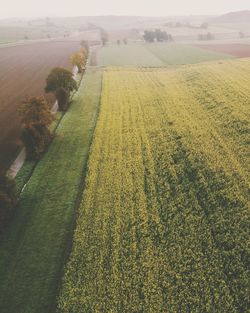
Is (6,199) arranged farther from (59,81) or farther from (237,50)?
(237,50)

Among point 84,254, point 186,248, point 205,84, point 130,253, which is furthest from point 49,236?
point 205,84

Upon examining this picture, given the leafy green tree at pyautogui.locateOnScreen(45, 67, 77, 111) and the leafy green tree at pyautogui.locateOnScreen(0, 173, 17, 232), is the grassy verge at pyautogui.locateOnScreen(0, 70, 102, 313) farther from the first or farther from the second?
the leafy green tree at pyautogui.locateOnScreen(45, 67, 77, 111)

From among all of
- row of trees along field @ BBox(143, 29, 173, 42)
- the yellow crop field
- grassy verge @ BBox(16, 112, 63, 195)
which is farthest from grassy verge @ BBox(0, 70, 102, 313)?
row of trees along field @ BBox(143, 29, 173, 42)

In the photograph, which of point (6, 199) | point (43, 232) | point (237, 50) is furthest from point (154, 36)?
point (43, 232)

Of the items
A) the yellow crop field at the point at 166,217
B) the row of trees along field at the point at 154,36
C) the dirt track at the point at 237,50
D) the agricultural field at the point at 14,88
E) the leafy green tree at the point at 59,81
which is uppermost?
the leafy green tree at the point at 59,81

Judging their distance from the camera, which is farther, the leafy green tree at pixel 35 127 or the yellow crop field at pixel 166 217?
the leafy green tree at pixel 35 127

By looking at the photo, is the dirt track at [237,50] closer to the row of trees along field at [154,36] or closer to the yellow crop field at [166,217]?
the row of trees along field at [154,36]

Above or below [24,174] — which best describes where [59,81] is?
above

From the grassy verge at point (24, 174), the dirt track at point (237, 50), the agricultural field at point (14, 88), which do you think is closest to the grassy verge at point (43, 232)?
the grassy verge at point (24, 174)

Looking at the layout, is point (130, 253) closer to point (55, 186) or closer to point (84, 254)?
point (84, 254)
